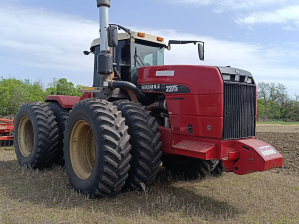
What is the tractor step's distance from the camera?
13.7 feet

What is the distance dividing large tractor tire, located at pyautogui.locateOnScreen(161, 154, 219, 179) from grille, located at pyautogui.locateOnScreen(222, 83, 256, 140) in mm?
1380

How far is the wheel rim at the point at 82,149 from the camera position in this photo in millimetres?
5168

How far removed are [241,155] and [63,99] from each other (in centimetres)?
448

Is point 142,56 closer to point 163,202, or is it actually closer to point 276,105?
point 163,202

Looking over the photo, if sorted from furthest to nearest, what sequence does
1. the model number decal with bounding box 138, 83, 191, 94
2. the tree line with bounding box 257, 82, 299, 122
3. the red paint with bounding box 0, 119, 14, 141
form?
1. the tree line with bounding box 257, 82, 299, 122
2. the red paint with bounding box 0, 119, 14, 141
3. the model number decal with bounding box 138, 83, 191, 94

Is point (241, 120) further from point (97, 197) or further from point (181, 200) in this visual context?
point (97, 197)

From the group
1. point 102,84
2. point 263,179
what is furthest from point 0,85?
point 263,179

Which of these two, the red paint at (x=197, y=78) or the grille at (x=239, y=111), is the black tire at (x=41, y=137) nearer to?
the red paint at (x=197, y=78)

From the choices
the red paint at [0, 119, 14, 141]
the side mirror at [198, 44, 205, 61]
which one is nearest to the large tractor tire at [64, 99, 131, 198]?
the side mirror at [198, 44, 205, 61]

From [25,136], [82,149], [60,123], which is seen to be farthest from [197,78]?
[25,136]

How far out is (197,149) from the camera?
428 centimetres

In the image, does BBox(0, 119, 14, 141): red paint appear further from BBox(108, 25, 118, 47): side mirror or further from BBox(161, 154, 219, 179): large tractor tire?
BBox(108, 25, 118, 47): side mirror

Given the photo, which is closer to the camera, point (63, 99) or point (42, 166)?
point (42, 166)

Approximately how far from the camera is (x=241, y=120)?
4570 millimetres
